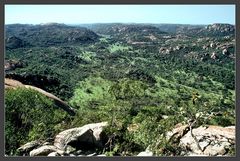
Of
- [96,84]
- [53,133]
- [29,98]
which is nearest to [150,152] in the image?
[53,133]

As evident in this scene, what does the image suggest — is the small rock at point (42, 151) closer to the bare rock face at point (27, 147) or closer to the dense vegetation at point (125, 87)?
the bare rock face at point (27, 147)

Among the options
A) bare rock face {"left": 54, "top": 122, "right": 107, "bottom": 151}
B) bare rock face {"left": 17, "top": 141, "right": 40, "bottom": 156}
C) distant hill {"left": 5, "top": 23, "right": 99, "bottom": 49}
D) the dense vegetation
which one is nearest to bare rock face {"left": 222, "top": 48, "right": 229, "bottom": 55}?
the dense vegetation

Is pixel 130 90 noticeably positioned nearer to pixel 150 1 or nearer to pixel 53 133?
pixel 53 133

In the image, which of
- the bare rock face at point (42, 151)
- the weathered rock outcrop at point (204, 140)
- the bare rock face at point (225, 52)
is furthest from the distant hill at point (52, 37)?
the bare rock face at point (42, 151)

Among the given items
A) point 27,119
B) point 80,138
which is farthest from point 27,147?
point 27,119

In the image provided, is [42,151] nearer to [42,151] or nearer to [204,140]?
[42,151]

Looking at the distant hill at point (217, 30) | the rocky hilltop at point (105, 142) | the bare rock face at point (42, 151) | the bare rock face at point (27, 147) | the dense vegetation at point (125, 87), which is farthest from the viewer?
the distant hill at point (217, 30)
